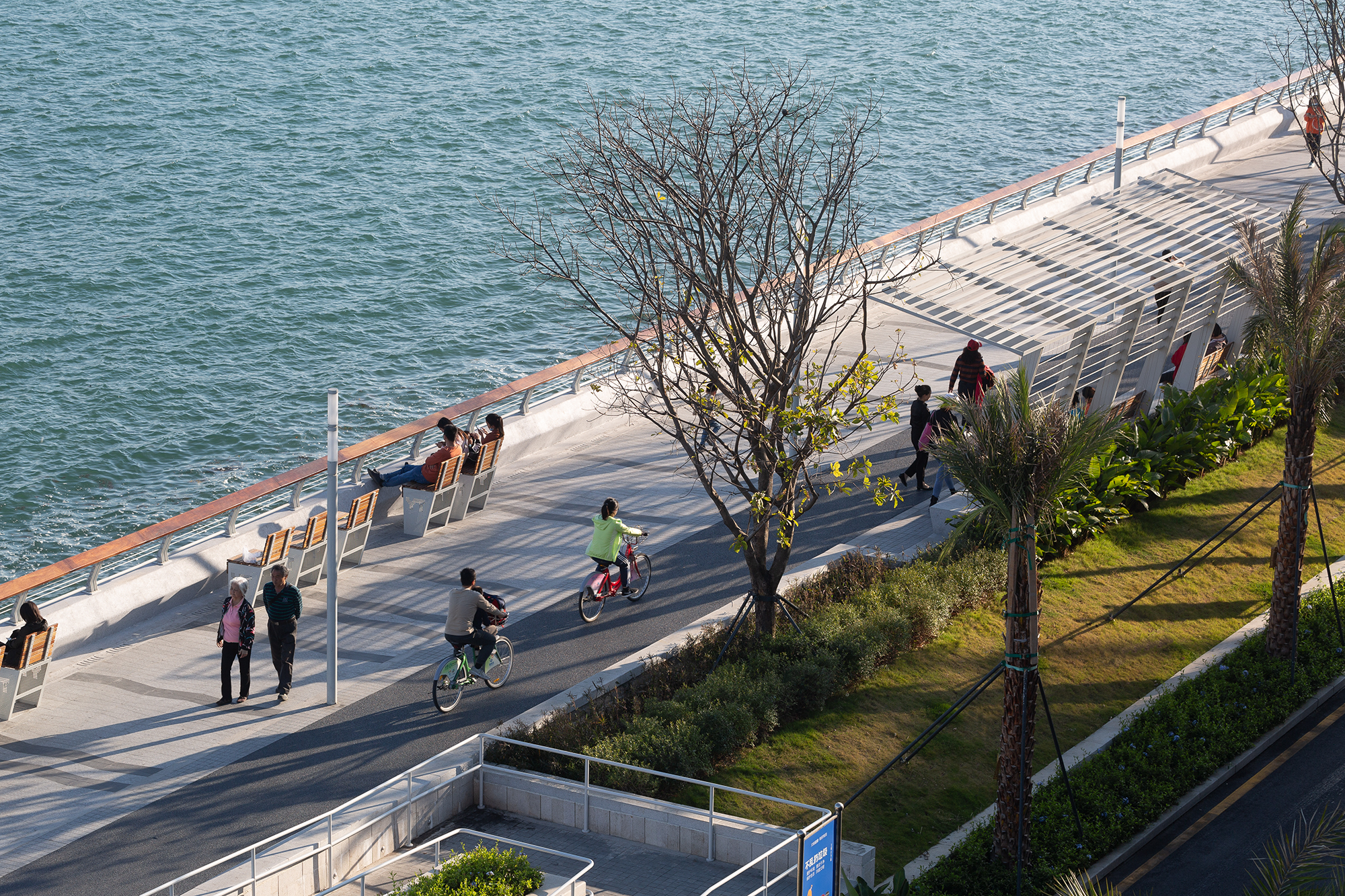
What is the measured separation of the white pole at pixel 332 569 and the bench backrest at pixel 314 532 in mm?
2323

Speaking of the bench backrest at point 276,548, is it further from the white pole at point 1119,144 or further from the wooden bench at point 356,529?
the white pole at point 1119,144

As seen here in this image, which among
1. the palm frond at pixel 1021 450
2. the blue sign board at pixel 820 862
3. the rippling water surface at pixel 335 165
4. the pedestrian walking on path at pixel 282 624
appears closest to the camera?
the blue sign board at pixel 820 862

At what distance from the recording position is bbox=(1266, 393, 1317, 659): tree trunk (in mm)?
15336

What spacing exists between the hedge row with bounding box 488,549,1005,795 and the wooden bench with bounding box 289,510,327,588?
4725 millimetres

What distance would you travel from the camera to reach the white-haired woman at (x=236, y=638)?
14.4 m

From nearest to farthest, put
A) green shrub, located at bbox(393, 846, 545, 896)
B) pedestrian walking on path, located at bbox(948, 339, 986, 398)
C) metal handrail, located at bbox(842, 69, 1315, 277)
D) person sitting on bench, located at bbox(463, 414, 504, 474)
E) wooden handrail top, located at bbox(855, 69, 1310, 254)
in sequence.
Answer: green shrub, located at bbox(393, 846, 545, 896) < pedestrian walking on path, located at bbox(948, 339, 986, 398) < person sitting on bench, located at bbox(463, 414, 504, 474) < wooden handrail top, located at bbox(855, 69, 1310, 254) < metal handrail, located at bbox(842, 69, 1315, 277)

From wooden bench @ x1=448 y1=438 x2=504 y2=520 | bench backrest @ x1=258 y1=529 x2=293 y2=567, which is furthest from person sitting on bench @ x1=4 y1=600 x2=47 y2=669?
wooden bench @ x1=448 y1=438 x2=504 y2=520

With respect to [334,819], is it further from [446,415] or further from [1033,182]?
[1033,182]

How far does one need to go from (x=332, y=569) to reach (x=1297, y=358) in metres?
10.1

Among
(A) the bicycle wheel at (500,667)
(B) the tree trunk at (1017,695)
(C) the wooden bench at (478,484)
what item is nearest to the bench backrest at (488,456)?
(C) the wooden bench at (478,484)

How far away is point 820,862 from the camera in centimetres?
1029

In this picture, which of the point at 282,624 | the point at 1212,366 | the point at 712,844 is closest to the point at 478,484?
the point at 282,624

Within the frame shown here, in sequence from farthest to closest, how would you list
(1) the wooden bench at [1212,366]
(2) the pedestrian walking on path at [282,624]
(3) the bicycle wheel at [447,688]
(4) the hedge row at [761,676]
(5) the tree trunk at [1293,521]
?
(1) the wooden bench at [1212,366] < (5) the tree trunk at [1293,521] < (2) the pedestrian walking on path at [282,624] < (3) the bicycle wheel at [447,688] < (4) the hedge row at [761,676]

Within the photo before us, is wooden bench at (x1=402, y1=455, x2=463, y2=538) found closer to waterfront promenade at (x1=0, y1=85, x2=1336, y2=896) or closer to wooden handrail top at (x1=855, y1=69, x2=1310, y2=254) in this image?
waterfront promenade at (x1=0, y1=85, x2=1336, y2=896)
